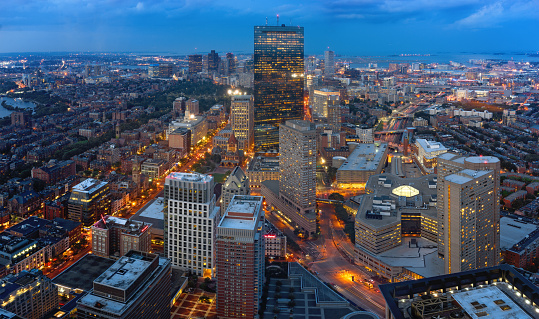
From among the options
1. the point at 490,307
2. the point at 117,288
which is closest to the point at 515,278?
the point at 490,307

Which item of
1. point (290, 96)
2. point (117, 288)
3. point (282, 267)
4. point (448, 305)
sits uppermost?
point (290, 96)

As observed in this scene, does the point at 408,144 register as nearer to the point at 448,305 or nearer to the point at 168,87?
the point at 448,305

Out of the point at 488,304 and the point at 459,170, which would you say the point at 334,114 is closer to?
the point at 459,170

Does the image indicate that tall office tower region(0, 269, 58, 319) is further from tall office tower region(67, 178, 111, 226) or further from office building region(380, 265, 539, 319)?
office building region(380, 265, 539, 319)

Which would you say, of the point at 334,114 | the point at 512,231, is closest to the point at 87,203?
the point at 512,231

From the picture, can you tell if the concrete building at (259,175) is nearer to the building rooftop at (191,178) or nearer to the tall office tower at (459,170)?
the building rooftop at (191,178)

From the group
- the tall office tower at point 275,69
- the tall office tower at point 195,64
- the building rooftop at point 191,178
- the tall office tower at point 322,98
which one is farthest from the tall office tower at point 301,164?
the tall office tower at point 195,64
